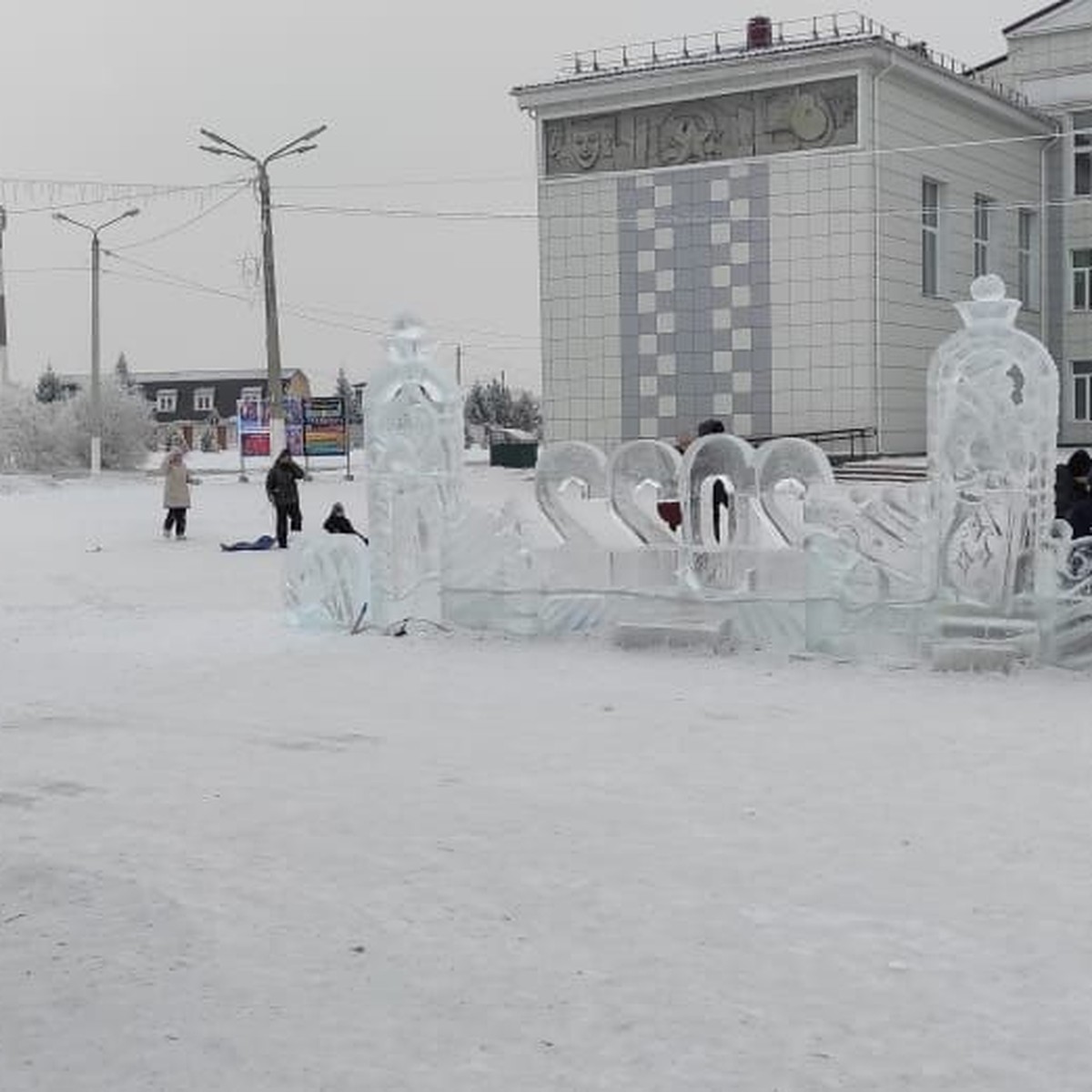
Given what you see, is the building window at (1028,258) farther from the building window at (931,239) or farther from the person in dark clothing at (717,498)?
the person in dark clothing at (717,498)

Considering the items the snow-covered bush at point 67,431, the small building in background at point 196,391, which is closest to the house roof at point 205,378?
the small building in background at point 196,391

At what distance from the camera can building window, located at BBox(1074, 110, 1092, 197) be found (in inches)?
1432

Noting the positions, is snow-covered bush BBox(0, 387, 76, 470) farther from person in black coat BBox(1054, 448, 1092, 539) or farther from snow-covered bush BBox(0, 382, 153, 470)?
person in black coat BBox(1054, 448, 1092, 539)

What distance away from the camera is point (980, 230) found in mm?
35000

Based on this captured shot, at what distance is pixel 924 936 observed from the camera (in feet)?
14.9

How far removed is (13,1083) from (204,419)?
91.6m

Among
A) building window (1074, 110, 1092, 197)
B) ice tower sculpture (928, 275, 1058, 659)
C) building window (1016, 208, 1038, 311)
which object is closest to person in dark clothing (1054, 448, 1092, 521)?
ice tower sculpture (928, 275, 1058, 659)

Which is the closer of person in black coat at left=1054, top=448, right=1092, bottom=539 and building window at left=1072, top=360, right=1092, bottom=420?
person in black coat at left=1054, top=448, right=1092, bottom=539

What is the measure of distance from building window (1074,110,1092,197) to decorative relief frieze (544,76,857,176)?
9074 millimetres

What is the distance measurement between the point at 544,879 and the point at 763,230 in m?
28.0

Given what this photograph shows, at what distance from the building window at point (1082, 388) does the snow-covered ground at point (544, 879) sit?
30178 mm

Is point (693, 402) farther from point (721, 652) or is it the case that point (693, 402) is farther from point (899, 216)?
point (721, 652)

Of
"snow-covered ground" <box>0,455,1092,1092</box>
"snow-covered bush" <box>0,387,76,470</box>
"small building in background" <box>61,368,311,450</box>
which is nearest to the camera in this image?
"snow-covered ground" <box>0,455,1092,1092</box>

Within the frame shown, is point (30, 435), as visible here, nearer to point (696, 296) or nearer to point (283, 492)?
point (696, 296)
